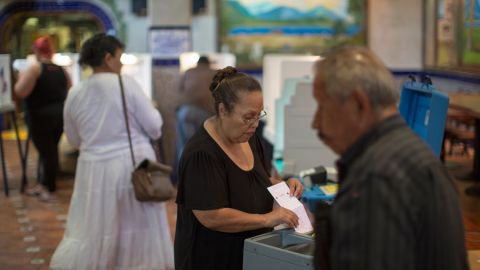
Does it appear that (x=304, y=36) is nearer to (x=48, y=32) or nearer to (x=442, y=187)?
(x=48, y=32)

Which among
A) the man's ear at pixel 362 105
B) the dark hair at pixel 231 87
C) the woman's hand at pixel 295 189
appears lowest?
the woman's hand at pixel 295 189

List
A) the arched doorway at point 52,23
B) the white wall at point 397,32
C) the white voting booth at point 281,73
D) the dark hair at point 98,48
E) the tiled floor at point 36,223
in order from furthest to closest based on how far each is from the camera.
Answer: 1. the arched doorway at point 52,23
2. the white wall at point 397,32
3. the white voting booth at point 281,73
4. the tiled floor at point 36,223
5. the dark hair at point 98,48

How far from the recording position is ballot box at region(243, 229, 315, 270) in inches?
97.6

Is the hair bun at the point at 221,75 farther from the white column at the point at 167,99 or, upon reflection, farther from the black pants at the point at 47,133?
the white column at the point at 167,99

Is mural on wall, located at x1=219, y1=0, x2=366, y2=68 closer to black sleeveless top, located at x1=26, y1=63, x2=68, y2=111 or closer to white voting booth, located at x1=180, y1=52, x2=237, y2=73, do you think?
white voting booth, located at x1=180, y1=52, x2=237, y2=73

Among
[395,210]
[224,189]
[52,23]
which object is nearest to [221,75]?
[224,189]

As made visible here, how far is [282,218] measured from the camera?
9.14ft

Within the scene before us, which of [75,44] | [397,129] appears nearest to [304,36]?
[75,44]

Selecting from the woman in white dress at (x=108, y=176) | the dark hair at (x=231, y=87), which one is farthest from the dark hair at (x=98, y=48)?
the dark hair at (x=231, y=87)

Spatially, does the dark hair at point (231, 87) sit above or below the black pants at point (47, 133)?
above

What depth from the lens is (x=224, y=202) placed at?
2.80 m

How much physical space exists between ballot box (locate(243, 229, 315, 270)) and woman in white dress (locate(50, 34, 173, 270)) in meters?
2.18

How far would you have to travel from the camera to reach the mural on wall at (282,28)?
537 inches

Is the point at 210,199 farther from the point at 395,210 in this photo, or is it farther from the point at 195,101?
the point at 195,101
